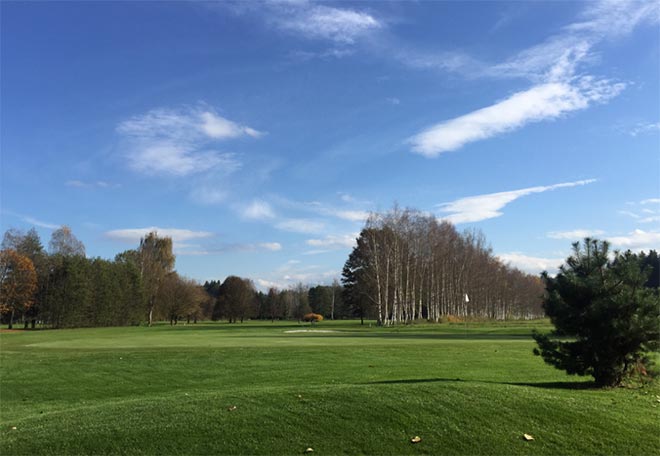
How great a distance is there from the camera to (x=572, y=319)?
10609 millimetres

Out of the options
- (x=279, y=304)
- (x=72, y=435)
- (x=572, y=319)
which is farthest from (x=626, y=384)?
(x=279, y=304)

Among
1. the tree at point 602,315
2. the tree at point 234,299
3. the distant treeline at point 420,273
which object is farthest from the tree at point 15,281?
the tree at point 602,315

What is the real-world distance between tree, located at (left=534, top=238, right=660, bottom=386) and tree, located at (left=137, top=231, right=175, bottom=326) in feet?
249

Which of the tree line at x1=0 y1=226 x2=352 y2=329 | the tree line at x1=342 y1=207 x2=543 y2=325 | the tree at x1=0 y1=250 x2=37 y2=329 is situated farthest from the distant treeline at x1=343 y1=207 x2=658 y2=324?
the tree at x1=0 y1=250 x2=37 y2=329

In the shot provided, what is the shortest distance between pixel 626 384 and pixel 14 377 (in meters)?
18.2

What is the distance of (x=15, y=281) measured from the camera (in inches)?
2462

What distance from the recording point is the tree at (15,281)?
62031 mm

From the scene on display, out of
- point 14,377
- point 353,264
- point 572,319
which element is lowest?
point 14,377

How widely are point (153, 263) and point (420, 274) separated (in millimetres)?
45400

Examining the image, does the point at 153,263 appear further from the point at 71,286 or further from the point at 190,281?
the point at 71,286

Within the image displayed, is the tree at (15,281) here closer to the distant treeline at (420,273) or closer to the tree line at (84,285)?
the tree line at (84,285)

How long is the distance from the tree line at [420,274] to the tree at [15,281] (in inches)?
1679

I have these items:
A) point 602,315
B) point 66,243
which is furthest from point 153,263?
point 602,315

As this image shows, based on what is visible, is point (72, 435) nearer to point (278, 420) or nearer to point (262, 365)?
point (278, 420)
